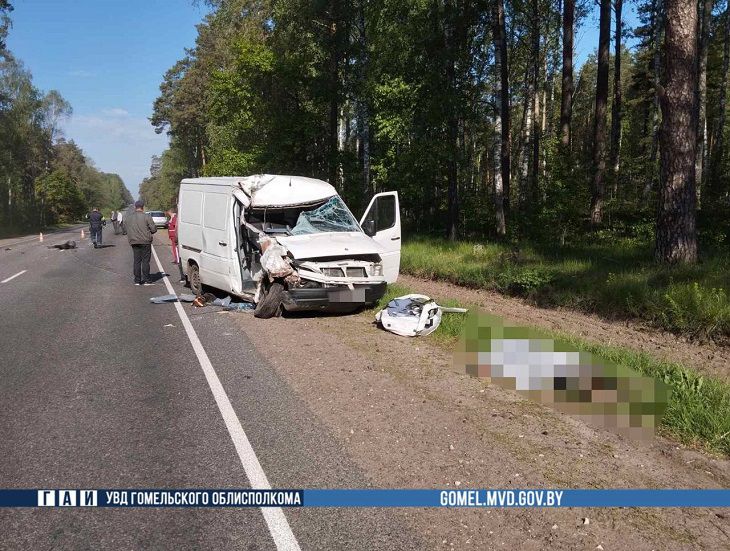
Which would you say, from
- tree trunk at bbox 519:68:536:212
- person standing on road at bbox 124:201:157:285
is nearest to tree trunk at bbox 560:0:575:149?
tree trunk at bbox 519:68:536:212

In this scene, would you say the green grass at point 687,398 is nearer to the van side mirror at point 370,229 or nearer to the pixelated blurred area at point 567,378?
the pixelated blurred area at point 567,378

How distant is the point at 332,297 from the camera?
8352 mm

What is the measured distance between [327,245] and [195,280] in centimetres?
392

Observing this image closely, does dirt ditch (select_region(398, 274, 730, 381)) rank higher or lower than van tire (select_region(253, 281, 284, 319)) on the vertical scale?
lower

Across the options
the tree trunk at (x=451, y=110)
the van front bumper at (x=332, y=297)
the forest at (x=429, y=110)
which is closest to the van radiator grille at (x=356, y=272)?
the van front bumper at (x=332, y=297)

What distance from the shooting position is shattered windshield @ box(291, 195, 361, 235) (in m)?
9.38

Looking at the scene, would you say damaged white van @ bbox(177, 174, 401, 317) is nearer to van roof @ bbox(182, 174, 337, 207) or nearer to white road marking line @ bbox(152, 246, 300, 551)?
van roof @ bbox(182, 174, 337, 207)

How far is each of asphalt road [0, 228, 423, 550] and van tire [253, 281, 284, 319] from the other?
23.9 inches

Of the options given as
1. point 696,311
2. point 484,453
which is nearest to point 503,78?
point 696,311

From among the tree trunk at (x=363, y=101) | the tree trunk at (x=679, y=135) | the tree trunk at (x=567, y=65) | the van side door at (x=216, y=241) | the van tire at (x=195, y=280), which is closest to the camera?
the tree trunk at (x=679, y=135)

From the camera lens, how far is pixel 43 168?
77.2 meters

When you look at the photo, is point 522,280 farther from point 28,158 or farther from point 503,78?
point 28,158

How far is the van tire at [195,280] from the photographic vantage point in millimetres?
10961

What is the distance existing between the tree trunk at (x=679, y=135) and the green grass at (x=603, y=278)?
0.49 meters
